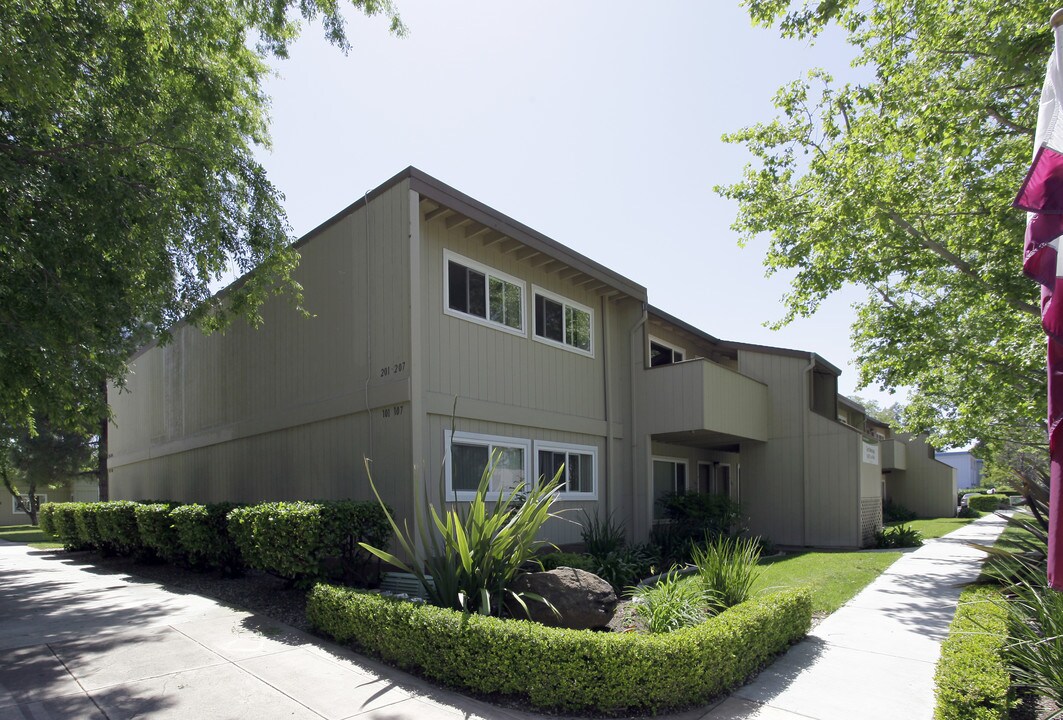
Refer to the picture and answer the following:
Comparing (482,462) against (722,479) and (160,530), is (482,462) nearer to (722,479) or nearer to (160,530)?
(160,530)

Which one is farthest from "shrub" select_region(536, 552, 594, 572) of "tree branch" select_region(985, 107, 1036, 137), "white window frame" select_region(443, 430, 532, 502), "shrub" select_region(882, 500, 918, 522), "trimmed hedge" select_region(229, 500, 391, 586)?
"shrub" select_region(882, 500, 918, 522)

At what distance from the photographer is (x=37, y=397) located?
362 inches

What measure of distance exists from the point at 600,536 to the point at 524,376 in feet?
10.7

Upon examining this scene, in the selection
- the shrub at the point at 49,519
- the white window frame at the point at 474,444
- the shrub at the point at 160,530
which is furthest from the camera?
the shrub at the point at 49,519

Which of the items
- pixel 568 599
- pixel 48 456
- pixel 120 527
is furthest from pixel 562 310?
pixel 48 456

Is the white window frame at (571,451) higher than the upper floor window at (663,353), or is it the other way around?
the upper floor window at (663,353)

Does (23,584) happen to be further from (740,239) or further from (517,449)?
(740,239)

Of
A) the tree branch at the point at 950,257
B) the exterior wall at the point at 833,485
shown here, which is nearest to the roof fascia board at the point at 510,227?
the tree branch at the point at 950,257

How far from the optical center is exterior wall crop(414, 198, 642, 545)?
10188 mm

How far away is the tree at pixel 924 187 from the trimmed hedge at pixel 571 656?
6.45 meters

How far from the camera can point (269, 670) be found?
629 cm

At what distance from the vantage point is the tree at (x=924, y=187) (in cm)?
1030

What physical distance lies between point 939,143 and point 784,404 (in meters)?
7.94

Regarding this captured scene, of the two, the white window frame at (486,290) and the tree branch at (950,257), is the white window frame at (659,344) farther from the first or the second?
the tree branch at (950,257)
